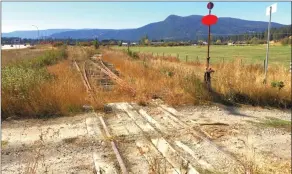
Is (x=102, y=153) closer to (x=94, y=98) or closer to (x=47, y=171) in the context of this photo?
(x=47, y=171)

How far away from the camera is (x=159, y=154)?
4.92 meters

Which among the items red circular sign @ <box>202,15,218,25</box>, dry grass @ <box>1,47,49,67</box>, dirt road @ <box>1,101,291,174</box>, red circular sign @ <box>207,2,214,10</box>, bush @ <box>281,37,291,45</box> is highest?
bush @ <box>281,37,291,45</box>

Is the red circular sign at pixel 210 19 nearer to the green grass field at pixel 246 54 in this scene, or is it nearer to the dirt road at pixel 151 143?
the dirt road at pixel 151 143

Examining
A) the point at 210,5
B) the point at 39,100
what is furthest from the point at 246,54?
the point at 39,100

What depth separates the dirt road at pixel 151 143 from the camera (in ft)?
14.9

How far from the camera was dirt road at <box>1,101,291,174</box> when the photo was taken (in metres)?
4.54

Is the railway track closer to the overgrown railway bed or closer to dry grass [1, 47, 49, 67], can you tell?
the overgrown railway bed

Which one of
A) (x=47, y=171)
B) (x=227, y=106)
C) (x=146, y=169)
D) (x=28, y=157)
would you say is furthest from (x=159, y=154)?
(x=227, y=106)

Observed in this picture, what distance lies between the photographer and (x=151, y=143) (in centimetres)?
545

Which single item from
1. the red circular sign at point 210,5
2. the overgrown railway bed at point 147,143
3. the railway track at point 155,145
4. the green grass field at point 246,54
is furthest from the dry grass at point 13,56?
the green grass field at point 246,54

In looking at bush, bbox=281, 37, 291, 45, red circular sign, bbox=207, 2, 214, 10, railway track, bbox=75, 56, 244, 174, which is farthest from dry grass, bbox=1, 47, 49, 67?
bush, bbox=281, 37, 291, 45

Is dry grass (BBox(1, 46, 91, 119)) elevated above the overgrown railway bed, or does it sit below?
above

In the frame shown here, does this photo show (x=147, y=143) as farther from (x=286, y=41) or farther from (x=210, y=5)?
(x=286, y=41)

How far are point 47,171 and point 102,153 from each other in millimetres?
933
